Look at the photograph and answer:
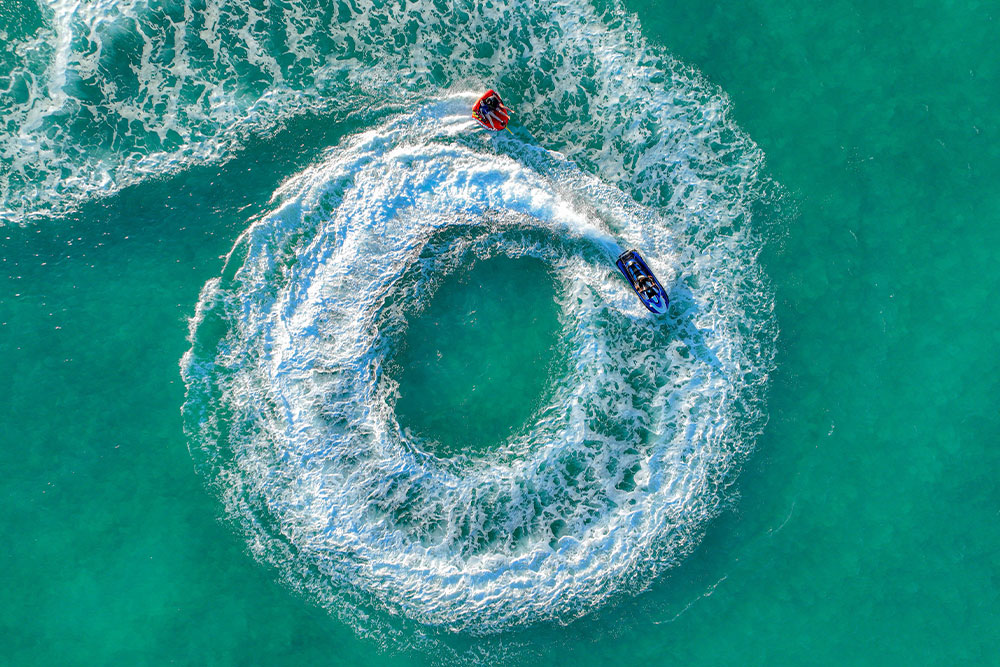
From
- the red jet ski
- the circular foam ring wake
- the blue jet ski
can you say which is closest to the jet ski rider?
the red jet ski

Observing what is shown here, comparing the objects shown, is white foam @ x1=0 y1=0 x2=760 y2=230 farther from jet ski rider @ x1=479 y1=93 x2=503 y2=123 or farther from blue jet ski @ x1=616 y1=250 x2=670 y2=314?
blue jet ski @ x1=616 y1=250 x2=670 y2=314

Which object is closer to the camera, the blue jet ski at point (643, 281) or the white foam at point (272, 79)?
the blue jet ski at point (643, 281)

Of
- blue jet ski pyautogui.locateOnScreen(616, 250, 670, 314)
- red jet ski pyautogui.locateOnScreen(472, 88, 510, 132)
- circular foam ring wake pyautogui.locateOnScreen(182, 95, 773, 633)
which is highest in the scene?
red jet ski pyautogui.locateOnScreen(472, 88, 510, 132)

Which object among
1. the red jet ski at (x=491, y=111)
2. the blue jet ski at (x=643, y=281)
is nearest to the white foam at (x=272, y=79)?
the red jet ski at (x=491, y=111)

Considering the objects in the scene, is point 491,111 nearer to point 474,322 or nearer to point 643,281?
point 474,322

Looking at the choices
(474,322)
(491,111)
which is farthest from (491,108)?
(474,322)

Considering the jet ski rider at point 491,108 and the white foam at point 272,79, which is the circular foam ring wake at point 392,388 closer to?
the jet ski rider at point 491,108
